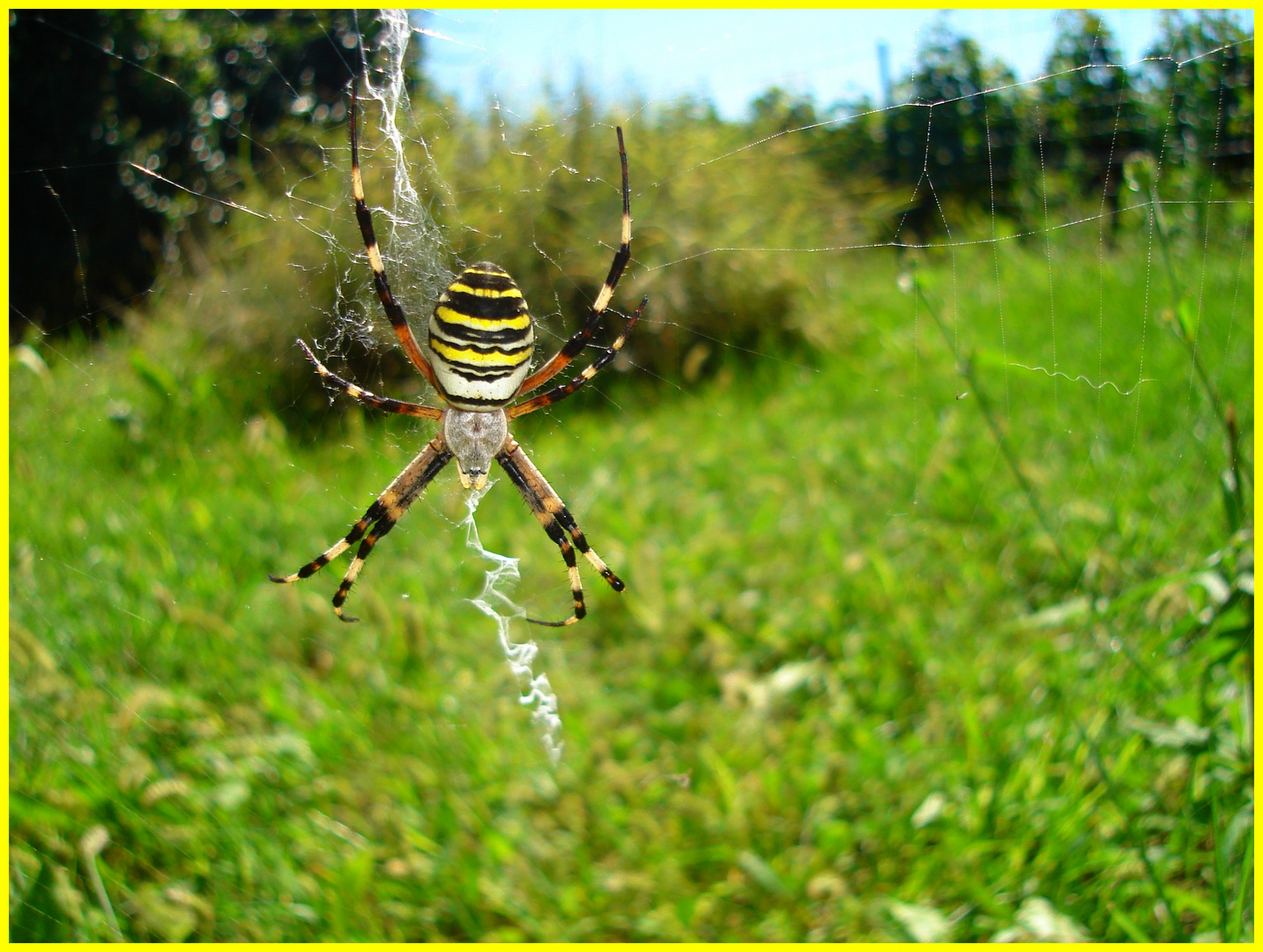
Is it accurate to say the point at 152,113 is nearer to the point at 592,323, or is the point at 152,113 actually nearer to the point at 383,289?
the point at 383,289

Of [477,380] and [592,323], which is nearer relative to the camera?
[477,380]

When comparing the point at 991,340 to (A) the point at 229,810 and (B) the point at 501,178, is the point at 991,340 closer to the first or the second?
(B) the point at 501,178

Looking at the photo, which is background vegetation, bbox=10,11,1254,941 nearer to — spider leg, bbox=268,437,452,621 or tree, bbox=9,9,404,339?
tree, bbox=9,9,404,339

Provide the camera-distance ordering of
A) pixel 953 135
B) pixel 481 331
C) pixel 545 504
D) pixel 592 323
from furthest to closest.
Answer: pixel 953 135
pixel 545 504
pixel 592 323
pixel 481 331

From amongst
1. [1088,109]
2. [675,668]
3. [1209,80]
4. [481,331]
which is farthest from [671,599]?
[1088,109]

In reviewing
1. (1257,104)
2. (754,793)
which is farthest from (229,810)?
(1257,104)

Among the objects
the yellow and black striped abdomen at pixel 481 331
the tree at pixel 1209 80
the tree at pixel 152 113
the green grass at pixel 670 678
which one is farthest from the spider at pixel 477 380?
the tree at pixel 1209 80

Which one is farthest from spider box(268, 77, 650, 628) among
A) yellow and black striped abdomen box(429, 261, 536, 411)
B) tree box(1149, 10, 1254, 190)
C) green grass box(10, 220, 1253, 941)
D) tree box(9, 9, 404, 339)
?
tree box(1149, 10, 1254, 190)
